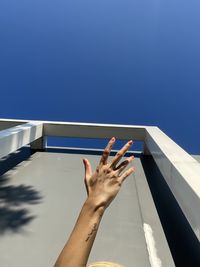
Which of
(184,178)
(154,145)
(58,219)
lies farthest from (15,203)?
(154,145)

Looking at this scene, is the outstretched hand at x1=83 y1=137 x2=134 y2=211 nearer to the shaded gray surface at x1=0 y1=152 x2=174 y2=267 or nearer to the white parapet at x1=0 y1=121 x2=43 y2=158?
the shaded gray surface at x1=0 y1=152 x2=174 y2=267

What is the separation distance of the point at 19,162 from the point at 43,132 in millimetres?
1314

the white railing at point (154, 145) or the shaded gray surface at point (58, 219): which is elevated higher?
the white railing at point (154, 145)

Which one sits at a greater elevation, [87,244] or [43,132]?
[87,244]

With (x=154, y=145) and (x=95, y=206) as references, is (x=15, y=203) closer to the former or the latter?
(x=154, y=145)

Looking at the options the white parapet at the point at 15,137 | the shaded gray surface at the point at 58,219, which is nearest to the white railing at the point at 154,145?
the white parapet at the point at 15,137

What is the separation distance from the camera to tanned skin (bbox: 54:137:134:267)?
3.23 ft

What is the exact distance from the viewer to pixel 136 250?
304 centimetres

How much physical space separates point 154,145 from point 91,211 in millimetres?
4599

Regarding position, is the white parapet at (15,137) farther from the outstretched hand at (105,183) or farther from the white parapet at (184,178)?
the outstretched hand at (105,183)

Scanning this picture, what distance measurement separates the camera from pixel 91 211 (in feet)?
3.56

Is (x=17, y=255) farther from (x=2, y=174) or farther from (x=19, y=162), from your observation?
(x=19, y=162)

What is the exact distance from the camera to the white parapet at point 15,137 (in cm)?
508

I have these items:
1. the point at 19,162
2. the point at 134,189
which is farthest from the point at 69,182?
the point at 19,162
